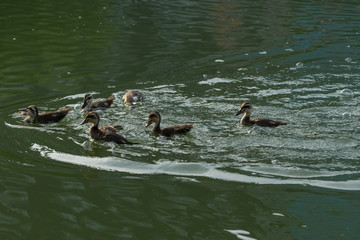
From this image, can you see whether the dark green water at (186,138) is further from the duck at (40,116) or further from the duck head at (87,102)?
the duck head at (87,102)

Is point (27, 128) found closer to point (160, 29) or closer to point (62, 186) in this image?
point (62, 186)

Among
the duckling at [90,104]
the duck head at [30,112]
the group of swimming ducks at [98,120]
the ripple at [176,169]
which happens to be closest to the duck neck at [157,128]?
the group of swimming ducks at [98,120]

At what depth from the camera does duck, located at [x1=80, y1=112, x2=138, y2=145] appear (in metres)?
9.19

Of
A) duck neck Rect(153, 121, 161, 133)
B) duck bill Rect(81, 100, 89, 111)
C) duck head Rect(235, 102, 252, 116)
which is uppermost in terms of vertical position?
duck head Rect(235, 102, 252, 116)

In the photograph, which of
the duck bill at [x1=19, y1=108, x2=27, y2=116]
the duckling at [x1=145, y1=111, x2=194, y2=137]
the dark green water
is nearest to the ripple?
the dark green water

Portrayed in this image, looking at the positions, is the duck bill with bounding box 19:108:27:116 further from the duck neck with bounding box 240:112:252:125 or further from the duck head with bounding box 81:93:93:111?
the duck neck with bounding box 240:112:252:125

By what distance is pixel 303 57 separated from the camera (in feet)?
49.2

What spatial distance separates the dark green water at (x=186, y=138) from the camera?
6711 millimetres

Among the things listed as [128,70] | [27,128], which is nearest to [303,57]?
[128,70]

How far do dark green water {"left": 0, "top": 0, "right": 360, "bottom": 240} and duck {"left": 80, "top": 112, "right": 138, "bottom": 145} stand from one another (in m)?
0.14

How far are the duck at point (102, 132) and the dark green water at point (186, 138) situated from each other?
0.44 feet

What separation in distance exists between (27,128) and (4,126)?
0.37 meters

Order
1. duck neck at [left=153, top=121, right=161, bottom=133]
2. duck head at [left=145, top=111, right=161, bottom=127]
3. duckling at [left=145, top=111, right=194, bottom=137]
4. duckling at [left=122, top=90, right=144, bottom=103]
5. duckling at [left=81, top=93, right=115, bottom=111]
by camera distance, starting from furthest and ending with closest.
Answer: duckling at [left=122, top=90, right=144, bottom=103] < duckling at [left=81, top=93, right=115, bottom=111] < duck head at [left=145, top=111, right=161, bottom=127] < duck neck at [left=153, top=121, right=161, bottom=133] < duckling at [left=145, top=111, right=194, bottom=137]

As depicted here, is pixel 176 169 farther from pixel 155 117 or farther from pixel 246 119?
pixel 246 119
